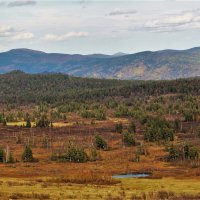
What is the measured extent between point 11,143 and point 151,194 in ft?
407

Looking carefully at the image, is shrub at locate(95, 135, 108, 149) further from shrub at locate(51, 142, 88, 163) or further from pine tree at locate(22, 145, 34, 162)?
pine tree at locate(22, 145, 34, 162)

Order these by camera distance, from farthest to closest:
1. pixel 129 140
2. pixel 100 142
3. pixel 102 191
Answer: pixel 129 140, pixel 100 142, pixel 102 191

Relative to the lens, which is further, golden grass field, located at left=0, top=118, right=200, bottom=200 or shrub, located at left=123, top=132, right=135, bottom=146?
shrub, located at left=123, top=132, right=135, bottom=146

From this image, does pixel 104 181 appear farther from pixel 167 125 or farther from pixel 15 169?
pixel 167 125

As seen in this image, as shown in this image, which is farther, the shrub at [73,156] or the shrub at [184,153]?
the shrub at [73,156]

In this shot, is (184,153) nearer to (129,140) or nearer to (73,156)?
(73,156)

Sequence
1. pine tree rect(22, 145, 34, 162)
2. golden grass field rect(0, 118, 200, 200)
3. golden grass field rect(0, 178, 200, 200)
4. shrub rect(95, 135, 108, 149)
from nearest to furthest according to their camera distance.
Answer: golden grass field rect(0, 178, 200, 200) → golden grass field rect(0, 118, 200, 200) → pine tree rect(22, 145, 34, 162) → shrub rect(95, 135, 108, 149)

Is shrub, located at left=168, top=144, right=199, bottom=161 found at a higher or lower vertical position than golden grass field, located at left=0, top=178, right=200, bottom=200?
lower

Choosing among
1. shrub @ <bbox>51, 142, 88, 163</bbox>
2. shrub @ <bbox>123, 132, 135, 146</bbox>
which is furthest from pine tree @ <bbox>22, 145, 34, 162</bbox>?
shrub @ <bbox>123, 132, 135, 146</bbox>

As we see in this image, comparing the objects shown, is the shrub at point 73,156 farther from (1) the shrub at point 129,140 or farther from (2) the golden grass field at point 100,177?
(1) the shrub at point 129,140

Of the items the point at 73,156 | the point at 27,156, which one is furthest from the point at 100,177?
the point at 27,156

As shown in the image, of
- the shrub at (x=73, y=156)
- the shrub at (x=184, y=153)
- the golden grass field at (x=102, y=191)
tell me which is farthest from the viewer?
the shrub at (x=73, y=156)

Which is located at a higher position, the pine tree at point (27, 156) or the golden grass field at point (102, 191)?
the golden grass field at point (102, 191)

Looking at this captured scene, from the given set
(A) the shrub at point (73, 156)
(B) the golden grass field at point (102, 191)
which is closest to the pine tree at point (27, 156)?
(A) the shrub at point (73, 156)
